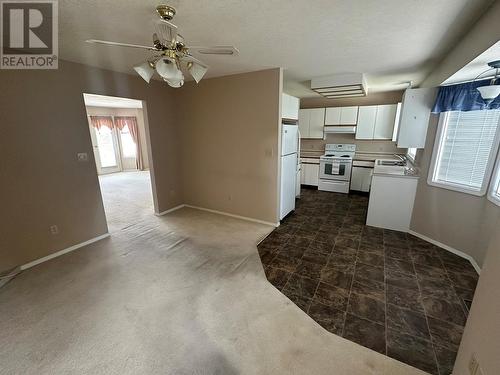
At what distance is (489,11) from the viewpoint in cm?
164

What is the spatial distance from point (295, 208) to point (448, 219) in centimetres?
245

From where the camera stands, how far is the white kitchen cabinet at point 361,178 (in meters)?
5.40

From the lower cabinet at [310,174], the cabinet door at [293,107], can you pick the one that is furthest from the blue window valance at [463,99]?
the lower cabinet at [310,174]

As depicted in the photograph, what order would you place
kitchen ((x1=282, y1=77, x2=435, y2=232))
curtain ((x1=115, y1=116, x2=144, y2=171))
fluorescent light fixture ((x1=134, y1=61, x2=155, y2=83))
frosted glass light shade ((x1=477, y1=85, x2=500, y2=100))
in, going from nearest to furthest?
fluorescent light fixture ((x1=134, y1=61, x2=155, y2=83)), frosted glass light shade ((x1=477, y1=85, x2=500, y2=100)), kitchen ((x1=282, y1=77, x2=435, y2=232)), curtain ((x1=115, y1=116, x2=144, y2=171))

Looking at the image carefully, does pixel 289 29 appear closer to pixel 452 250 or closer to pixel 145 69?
pixel 145 69

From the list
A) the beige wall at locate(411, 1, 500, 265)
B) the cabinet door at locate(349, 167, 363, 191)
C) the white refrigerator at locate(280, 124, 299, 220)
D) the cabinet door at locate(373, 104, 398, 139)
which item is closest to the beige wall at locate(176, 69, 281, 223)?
the white refrigerator at locate(280, 124, 299, 220)

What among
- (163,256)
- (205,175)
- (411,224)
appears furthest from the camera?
(205,175)

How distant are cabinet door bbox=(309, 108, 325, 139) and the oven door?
84 cm

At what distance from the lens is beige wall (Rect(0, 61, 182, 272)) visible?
2.44 m

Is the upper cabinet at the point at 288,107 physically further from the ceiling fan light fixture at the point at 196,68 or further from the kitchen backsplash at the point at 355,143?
the kitchen backsplash at the point at 355,143

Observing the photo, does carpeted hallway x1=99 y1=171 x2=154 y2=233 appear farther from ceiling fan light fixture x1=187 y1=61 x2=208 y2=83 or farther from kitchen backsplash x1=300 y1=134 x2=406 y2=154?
kitchen backsplash x1=300 y1=134 x2=406 y2=154

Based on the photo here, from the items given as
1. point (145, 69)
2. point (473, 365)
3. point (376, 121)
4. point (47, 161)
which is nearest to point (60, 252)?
point (47, 161)

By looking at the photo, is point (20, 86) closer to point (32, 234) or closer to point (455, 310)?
point (32, 234)

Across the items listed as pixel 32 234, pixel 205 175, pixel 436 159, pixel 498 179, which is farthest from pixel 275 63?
pixel 32 234
